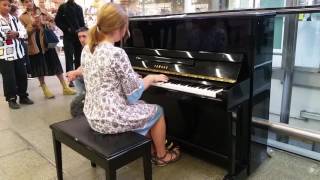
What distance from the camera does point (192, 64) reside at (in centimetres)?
195

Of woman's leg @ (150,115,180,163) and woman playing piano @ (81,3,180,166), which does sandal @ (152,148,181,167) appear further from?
woman playing piano @ (81,3,180,166)

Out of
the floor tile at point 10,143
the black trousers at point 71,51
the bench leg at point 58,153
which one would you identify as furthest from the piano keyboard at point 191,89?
the black trousers at point 71,51

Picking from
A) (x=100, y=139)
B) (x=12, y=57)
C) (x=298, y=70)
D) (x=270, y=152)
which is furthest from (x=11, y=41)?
(x=298, y=70)

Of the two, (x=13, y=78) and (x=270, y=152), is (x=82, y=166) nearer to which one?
(x=270, y=152)

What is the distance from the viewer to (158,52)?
2.22m

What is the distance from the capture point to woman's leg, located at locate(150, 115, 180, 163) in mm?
1954

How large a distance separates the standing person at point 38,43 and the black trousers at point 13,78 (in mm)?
157

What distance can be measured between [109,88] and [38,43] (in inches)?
103

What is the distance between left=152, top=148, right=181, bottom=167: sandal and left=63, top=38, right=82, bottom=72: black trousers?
259 cm

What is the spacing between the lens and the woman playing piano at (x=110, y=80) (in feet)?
5.08

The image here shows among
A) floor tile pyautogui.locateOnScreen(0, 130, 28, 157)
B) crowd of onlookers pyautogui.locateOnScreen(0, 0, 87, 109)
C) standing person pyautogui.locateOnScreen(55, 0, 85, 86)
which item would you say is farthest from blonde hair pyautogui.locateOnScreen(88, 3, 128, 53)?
standing person pyautogui.locateOnScreen(55, 0, 85, 86)

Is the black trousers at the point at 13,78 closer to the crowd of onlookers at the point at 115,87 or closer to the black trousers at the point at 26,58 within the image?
the black trousers at the point at 26,58

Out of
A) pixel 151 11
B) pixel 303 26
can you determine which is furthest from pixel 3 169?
pixel 151 11

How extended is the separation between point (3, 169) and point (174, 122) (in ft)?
4.54
